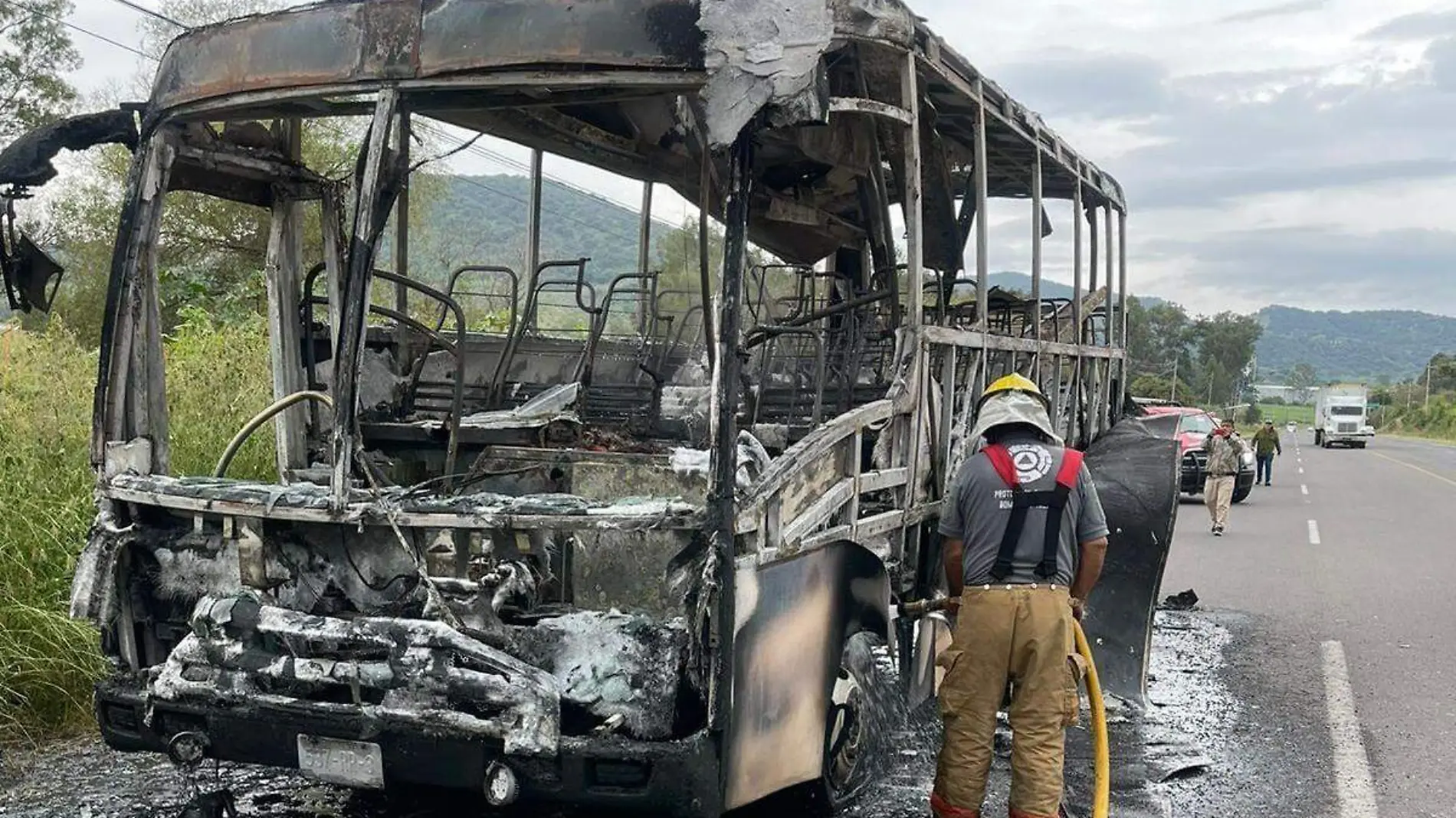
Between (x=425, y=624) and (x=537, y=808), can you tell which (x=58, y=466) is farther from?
(x=425, y=624)

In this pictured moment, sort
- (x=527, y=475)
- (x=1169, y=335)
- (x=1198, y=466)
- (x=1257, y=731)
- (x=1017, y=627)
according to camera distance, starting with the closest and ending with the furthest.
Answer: (x=1017, y=627), (x=527, y=475), (x=1257, y=731), (x=1198, y=466), (x=1169, y=335)

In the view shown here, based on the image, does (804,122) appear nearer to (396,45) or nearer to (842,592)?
(396,45)

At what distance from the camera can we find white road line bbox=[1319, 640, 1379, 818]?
16.6ft

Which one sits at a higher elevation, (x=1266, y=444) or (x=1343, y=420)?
(x=1266, y=444)

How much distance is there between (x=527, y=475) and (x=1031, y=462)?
1.88 m

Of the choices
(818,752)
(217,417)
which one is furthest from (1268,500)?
(818,752)

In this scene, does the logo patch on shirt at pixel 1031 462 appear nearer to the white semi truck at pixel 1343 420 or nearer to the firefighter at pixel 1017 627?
the firefighter at pixel 1017 627

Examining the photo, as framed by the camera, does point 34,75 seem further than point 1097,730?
Yes

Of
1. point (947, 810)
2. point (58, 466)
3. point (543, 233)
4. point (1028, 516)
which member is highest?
point (543, 233)

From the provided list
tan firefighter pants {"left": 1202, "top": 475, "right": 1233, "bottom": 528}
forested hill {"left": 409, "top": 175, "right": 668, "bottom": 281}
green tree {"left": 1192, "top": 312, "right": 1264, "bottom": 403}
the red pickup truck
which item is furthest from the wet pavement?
green tree {"left": 1192, "top": 312, "right": 1264, "bottom": 403}

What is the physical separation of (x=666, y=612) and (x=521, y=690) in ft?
1.60

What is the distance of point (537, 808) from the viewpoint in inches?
191

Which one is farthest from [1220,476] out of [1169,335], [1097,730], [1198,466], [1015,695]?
[1169,335]

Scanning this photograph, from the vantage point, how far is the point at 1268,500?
65.6 ft
